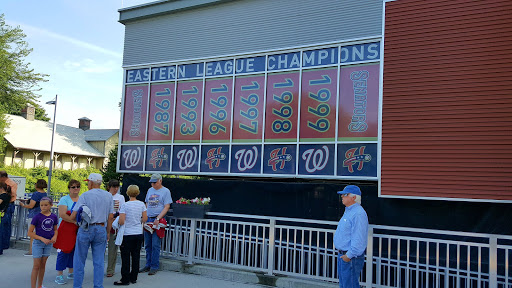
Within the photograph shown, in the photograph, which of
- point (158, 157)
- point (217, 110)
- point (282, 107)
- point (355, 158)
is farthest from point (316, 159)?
point (158, 157)

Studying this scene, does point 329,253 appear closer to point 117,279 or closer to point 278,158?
point 278,158

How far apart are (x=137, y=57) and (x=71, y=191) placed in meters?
9.70

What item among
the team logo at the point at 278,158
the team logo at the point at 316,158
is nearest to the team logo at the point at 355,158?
the team logo at the point at 316,158

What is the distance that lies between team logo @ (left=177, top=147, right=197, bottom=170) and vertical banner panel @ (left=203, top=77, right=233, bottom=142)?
0.51 meters

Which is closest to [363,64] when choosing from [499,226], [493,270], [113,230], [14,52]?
[499,226]

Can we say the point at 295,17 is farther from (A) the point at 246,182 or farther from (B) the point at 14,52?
(B) the point at 14,52

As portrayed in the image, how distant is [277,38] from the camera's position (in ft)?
51.7

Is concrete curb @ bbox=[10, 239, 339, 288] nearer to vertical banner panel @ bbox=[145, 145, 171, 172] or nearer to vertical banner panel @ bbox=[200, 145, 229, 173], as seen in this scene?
vertical banner panel @ bbox=[200, 145, 229, 173]

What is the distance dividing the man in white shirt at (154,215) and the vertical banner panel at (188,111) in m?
3.31

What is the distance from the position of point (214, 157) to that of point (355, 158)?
3.84 meters

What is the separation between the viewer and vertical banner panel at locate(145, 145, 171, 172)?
11.6 metres

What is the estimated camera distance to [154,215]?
317 inches

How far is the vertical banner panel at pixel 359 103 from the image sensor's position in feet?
29.4

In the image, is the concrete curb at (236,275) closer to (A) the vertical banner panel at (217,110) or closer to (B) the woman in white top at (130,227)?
(B) the woman in white top at (130,227)
